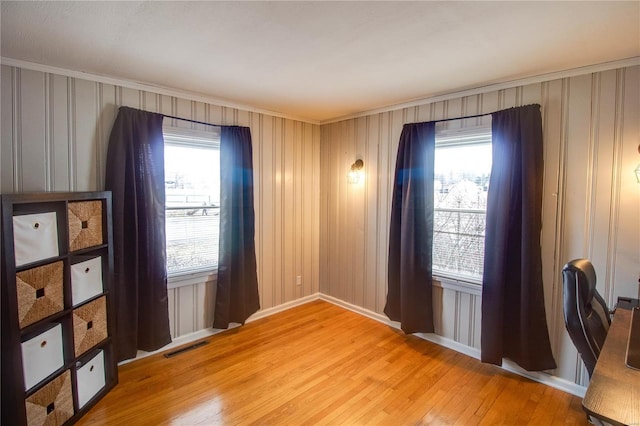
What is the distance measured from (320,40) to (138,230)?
2.17m

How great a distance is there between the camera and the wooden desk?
0.99m

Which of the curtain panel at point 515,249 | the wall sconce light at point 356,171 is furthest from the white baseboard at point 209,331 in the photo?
the curtain panel at point 515,249

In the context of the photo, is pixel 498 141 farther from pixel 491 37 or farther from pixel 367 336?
pixel 367 336

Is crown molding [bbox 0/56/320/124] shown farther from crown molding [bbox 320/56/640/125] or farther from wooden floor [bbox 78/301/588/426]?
wooden floor [bbox 78/301/588/426]

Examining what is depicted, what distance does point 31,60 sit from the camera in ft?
7.37

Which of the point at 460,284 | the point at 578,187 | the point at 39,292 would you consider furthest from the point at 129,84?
the point at 578,187

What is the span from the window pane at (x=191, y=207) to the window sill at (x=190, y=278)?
0.18ft

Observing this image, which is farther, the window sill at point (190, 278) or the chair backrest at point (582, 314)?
the window sill at point (190, 278)

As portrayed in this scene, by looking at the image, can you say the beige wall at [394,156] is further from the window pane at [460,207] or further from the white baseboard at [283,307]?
the window pane at [460,207]

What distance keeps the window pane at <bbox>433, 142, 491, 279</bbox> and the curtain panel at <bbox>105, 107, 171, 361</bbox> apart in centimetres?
272

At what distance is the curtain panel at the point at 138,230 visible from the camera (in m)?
2.59

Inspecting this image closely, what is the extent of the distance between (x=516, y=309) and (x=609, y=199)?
1083 mm

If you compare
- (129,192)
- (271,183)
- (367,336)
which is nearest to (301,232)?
(271,183)

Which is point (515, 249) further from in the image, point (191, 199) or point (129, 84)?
point (129, 84)
